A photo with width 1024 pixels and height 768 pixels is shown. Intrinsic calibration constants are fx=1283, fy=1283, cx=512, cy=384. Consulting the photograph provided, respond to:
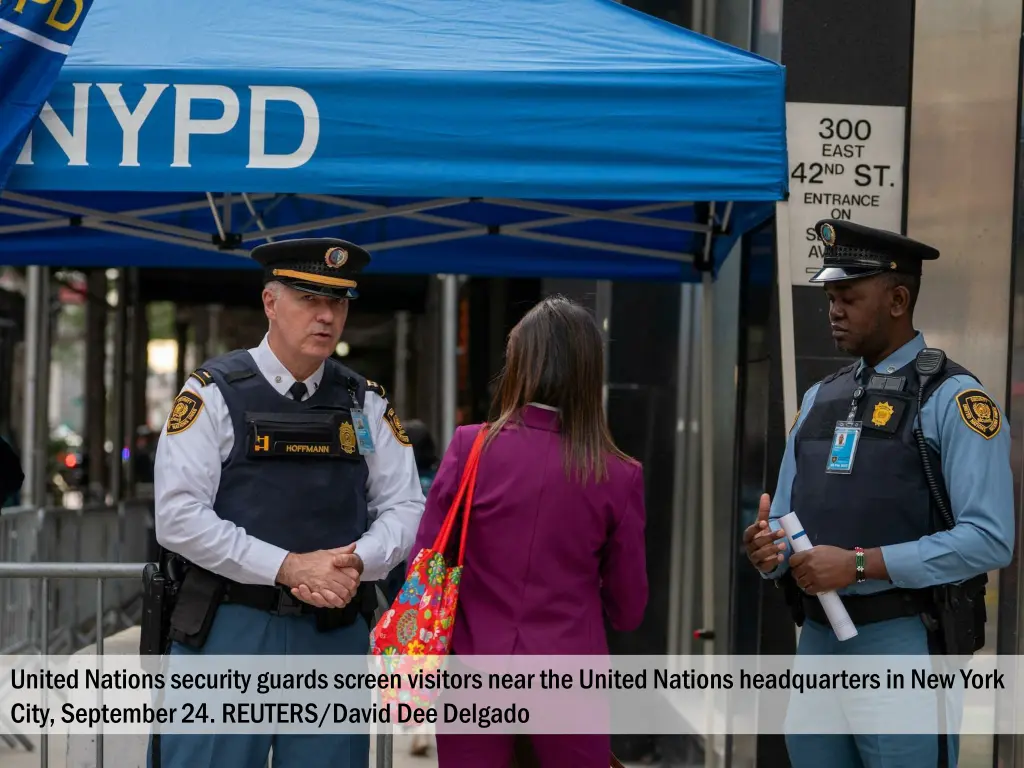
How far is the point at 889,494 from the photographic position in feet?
11.4

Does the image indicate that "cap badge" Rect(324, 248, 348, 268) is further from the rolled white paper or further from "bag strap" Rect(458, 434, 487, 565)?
the rolled white paper

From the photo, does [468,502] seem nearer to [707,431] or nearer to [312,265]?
[312,265]

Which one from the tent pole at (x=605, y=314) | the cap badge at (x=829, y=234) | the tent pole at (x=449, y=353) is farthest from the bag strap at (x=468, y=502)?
the tent pole at (x=449, y=353)

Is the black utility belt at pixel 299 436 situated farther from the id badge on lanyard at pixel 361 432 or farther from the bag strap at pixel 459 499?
the bag strap at pixel 459 499

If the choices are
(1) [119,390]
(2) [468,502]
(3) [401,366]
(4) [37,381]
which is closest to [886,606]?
(2) [468,502]

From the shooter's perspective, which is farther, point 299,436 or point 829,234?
point 829,234

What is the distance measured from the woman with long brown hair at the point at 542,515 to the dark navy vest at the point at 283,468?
347 mm

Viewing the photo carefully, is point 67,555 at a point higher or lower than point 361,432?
lower

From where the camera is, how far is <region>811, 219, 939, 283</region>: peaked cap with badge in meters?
3.60

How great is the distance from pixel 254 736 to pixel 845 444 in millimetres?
1806

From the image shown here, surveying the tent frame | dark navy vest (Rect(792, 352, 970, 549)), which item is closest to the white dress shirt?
dark navy vest (Rect(792, 352, 970, 549))

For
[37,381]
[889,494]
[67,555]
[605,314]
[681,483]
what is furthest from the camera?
[37,381]

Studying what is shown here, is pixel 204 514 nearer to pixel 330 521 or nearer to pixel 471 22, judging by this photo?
pixel 330 521

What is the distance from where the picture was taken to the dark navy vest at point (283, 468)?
3.47 m
